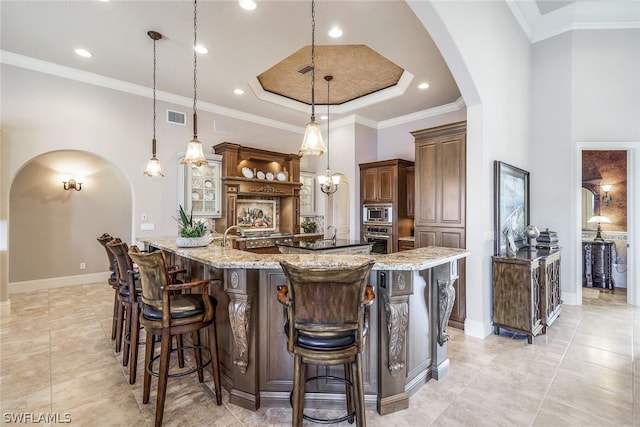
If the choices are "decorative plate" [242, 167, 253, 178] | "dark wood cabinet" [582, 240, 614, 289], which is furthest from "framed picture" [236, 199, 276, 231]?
"dark wood cabinet" [582, 240, 614, 289]

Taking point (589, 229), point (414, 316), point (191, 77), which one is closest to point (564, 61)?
point (589, 229)

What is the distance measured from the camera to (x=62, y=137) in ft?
14.7

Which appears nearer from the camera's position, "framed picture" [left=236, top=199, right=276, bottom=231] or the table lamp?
the table lamp

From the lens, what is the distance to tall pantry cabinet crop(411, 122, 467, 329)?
3.79 meters

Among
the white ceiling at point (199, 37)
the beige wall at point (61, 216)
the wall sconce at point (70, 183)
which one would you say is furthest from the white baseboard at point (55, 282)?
the white ceiling at point (199, 37)

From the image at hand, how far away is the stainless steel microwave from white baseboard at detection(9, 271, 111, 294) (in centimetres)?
555

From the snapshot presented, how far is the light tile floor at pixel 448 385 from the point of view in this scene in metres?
2.09

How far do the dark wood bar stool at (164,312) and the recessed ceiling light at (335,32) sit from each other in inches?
123

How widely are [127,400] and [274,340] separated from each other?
122 centimetres

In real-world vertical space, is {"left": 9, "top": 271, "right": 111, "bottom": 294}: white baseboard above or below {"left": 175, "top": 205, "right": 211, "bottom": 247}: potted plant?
below

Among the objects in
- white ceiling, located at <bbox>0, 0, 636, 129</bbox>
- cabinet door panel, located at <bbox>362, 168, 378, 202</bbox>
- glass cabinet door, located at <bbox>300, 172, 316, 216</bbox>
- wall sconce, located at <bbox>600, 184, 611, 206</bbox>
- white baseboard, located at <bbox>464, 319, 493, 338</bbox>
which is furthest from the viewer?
glass cabinet door, located at <bbox>300, 172, 316, 216</bbox>

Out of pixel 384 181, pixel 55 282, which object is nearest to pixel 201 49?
pixel 384 181

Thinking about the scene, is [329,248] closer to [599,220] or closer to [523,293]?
[523,293]

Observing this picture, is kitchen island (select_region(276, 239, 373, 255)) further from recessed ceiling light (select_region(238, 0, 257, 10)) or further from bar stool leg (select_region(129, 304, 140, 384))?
→ recessed ceiling light (select_region(238, 0, 257, 10))
